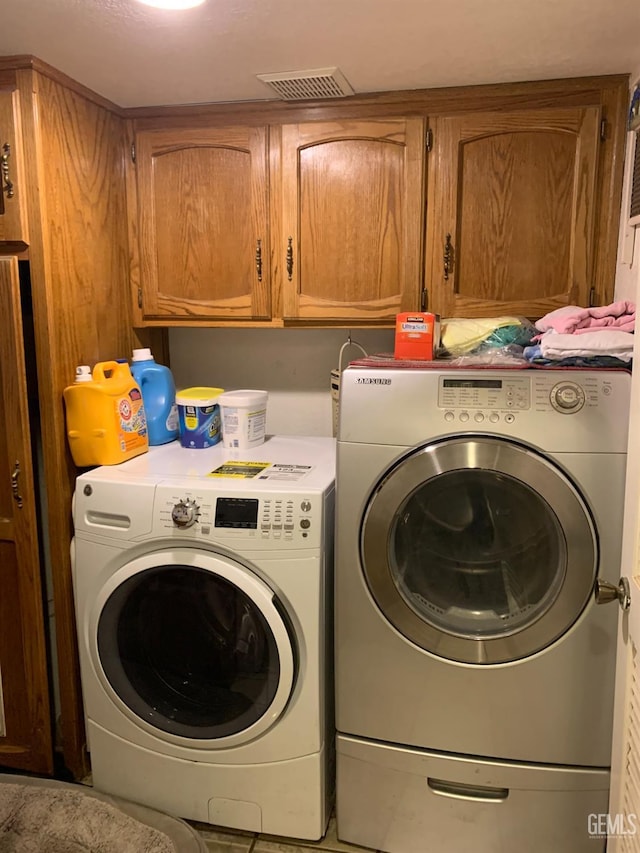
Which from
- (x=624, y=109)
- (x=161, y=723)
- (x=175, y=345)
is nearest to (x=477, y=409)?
(x=624, y=109)

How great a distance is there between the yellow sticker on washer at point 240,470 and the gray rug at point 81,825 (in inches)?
37.6

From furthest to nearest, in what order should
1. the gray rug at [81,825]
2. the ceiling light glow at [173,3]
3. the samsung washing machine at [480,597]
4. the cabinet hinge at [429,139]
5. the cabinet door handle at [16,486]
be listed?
1. the cabinet hinge at [429,139]
2. the cabinet door handle at [16,486]
3. the gray rug at [81,825]
4. the samsung washing machine at [480,597]
5. the ceiling light glow at [173,3]

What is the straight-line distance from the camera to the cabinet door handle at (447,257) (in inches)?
76.4

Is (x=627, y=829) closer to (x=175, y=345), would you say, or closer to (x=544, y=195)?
(x=544, y=195)

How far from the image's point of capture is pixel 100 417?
1.81 metres

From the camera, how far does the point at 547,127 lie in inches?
72.4

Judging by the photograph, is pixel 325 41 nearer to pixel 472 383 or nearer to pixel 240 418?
pixel 472 383

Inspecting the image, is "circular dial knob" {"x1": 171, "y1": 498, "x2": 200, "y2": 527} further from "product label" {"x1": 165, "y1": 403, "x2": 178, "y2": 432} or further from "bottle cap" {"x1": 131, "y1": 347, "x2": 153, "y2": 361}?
"bottle cap" {"x1": 131, "y1": 347, "x2": 153, "y2": 361}

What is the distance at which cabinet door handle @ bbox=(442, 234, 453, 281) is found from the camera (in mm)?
1939

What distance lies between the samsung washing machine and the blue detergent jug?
2.60ft

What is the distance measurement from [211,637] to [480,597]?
0.71m

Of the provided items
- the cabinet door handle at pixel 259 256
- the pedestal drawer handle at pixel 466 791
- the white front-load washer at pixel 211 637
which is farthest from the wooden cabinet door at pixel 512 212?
the pedestal drawer handle at pixel 466 791

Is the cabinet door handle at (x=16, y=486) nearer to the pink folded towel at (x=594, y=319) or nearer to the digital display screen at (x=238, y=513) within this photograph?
the digital display screen at (x=238, y=513)

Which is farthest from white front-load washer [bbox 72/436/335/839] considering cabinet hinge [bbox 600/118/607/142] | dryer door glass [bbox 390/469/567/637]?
cabinet hinge [bbox 600/118/607/142]
